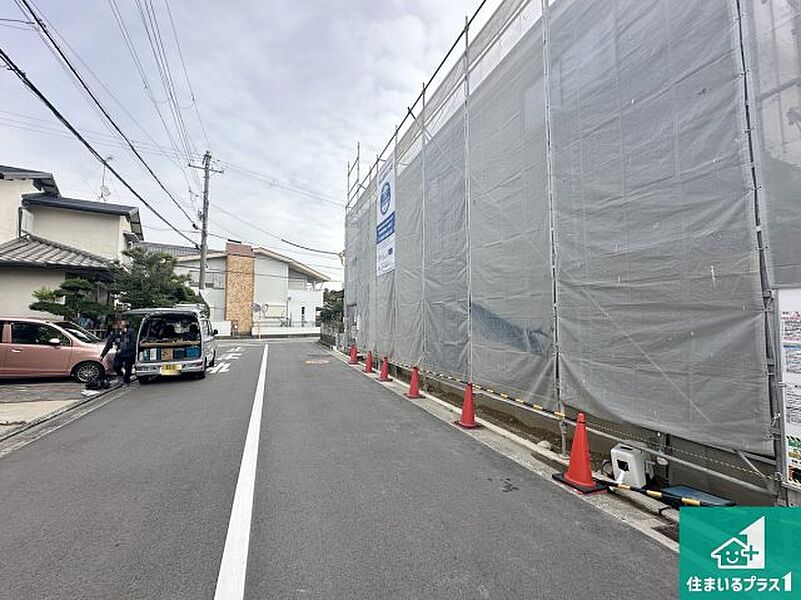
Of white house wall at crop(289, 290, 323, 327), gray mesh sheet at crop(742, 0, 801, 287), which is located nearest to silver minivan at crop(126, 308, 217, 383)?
gray mesh sheet at crop(742, 0, 801, 287)

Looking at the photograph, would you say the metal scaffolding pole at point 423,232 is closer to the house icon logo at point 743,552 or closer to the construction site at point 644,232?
the construction site at point 644,232

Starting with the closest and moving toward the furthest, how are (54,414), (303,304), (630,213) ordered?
(630,213) → (54,414) → (303,304)

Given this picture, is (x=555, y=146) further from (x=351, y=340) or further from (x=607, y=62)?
(x=351, y=340)

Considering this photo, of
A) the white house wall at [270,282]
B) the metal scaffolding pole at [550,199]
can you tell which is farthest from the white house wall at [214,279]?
the metal scaffolding pole at [550,199]

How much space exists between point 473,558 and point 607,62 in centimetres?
506

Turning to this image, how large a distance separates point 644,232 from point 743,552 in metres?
2.93

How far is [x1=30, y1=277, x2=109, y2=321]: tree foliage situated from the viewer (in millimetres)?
12711

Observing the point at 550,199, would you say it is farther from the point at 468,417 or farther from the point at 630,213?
the point at 468,417

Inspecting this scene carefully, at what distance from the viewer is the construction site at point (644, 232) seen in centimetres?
321

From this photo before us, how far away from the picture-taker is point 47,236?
1828 cm

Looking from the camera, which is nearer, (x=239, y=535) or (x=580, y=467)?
(x=239, y=535)

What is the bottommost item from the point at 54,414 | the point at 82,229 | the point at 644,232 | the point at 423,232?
the point at 54,414

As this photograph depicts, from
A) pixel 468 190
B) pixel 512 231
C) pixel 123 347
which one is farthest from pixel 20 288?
pixel 512 231

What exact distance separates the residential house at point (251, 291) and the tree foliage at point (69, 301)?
68.0 feet
